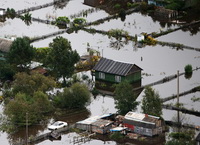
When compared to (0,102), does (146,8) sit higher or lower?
higher

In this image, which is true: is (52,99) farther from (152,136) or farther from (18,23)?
(18,23)

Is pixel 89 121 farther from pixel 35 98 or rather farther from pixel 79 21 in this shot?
pixel 79 21

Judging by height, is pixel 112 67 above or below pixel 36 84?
above

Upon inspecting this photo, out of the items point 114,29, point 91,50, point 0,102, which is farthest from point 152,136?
point 114,29

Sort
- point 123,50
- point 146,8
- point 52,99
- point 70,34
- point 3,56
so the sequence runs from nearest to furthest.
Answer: point 52,99 < point 3,56 < point 123,50 < point 70,34 < point 146,8

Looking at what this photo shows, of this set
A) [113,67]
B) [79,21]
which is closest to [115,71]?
[113,67]

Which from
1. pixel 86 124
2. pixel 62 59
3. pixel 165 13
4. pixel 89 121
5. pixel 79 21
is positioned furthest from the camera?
pixel 165 13
